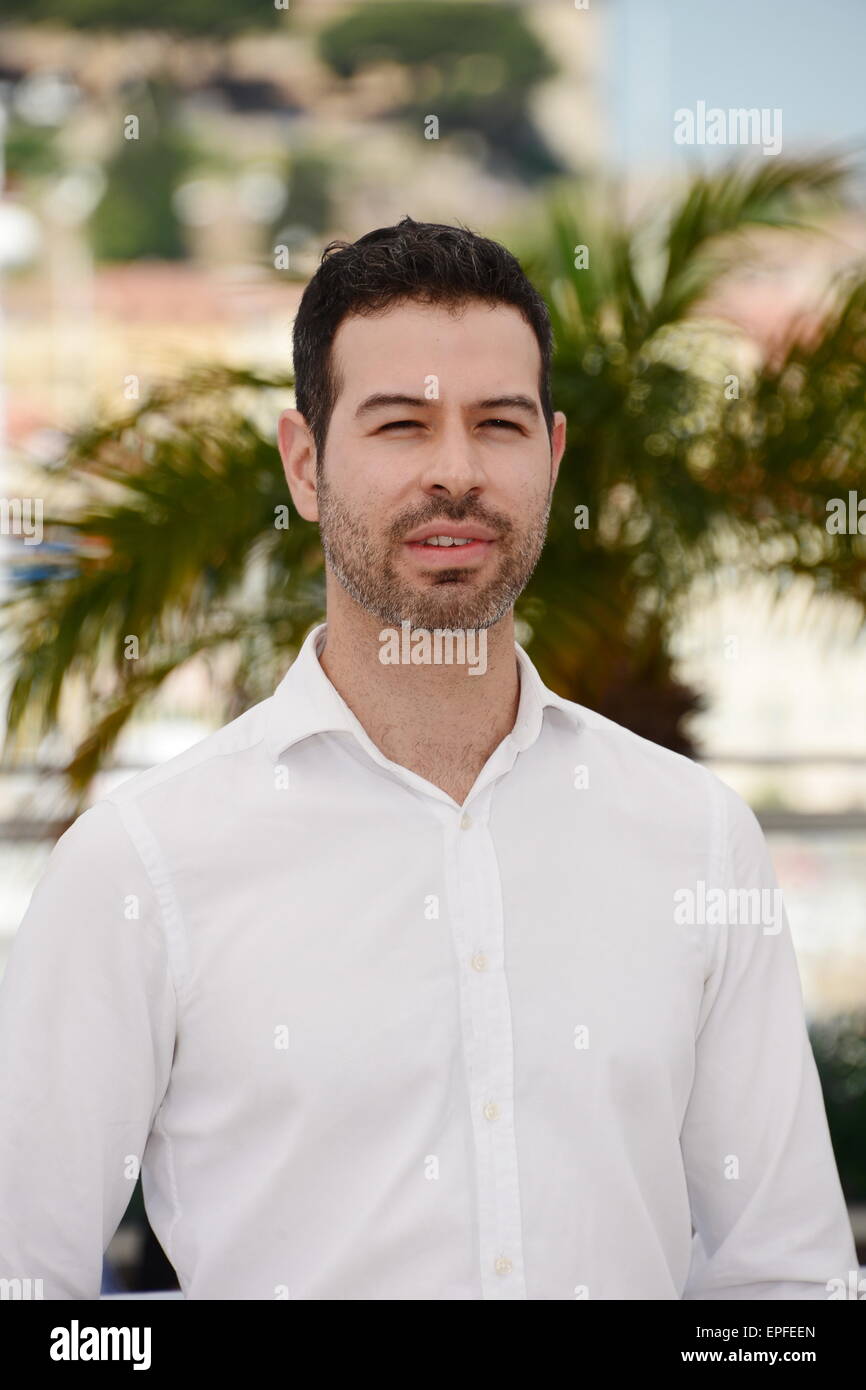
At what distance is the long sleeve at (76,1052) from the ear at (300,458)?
0.37 m

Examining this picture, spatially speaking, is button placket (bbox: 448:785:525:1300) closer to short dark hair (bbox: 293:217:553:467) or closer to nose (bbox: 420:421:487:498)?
nose (bbox: 420:421:487:498)

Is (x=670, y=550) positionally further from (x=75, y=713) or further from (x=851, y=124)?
(x=851, y=124)

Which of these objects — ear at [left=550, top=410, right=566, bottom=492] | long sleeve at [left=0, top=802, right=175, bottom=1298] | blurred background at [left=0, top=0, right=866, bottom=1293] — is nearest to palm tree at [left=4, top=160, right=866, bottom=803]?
blurred background at [left=0, top=0, right=866, bottom=1293]

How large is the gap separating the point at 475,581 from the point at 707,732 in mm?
2052

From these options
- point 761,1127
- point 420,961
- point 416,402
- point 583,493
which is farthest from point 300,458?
point 583,493

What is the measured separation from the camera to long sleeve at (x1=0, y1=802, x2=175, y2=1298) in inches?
43.4

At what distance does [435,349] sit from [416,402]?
5 centimetres

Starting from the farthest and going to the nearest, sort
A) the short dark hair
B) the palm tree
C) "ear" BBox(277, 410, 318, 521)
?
the palm tree < "ear" BBox(277, 410, 318, 521) < the short dark hair

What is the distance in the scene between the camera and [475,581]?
119cm

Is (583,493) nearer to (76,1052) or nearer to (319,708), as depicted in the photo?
(319,708)

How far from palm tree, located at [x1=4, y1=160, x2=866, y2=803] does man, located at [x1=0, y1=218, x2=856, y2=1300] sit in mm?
1254

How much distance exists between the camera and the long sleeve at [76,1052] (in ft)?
3.62

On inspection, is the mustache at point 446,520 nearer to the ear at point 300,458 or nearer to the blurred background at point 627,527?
the ear at point 300,458
